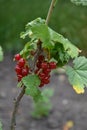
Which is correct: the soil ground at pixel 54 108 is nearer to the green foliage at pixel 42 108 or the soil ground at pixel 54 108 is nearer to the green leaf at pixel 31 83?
the green foliage at pixel 42 108

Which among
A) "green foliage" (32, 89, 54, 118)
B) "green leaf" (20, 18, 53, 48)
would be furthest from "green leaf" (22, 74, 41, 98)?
"green foliage" (32, 89, 54, 118)

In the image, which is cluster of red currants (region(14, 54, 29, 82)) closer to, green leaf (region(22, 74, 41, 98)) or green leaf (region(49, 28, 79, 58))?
green leaf (region(22, 74, 41, 98))

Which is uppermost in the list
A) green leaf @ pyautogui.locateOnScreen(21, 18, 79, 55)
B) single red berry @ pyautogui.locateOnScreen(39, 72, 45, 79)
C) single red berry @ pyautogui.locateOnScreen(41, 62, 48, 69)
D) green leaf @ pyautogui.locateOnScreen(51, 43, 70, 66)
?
green leaf @ pyautogui.locateOnScreen(21, 18, 79, 55)

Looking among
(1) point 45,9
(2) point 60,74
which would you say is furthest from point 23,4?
(2) point 60,74

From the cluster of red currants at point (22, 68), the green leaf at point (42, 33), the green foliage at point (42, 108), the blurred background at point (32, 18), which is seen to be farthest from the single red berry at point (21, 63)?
the blurred background at point (32, 18)

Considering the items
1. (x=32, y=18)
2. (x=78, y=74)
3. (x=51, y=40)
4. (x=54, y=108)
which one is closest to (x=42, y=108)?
(x=54, y=108)

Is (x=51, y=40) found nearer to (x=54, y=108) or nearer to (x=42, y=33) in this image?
(x=42, y=33)
